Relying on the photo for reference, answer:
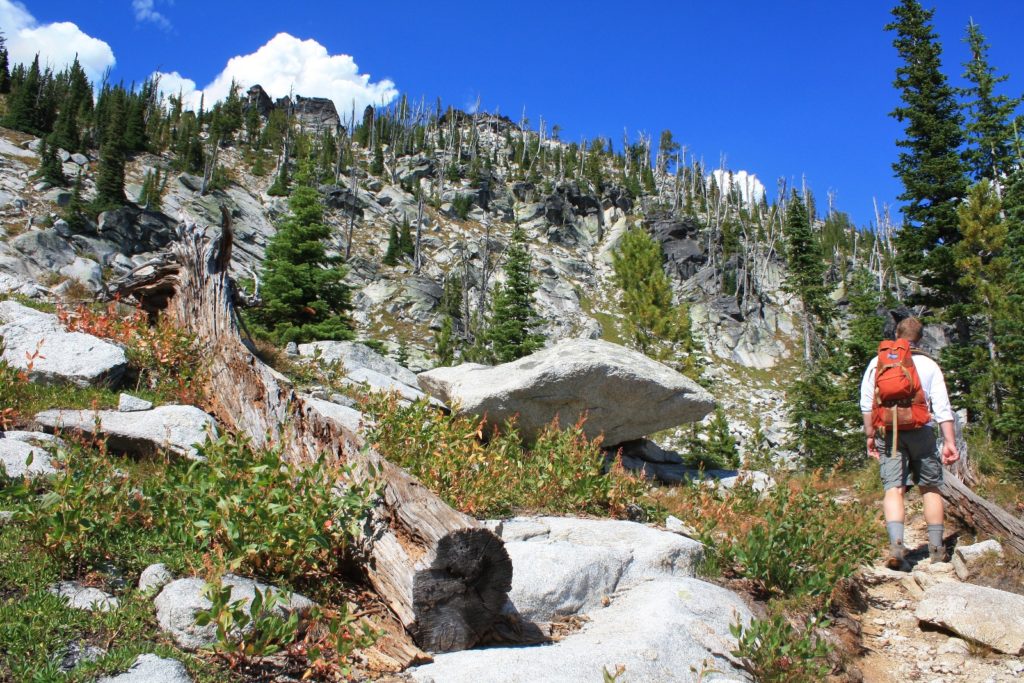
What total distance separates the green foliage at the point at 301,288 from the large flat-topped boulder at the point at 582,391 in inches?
256

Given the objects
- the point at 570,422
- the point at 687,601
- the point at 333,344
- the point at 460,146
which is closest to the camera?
the point at 687,601

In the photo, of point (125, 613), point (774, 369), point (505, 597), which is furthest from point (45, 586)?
point (774, 369)

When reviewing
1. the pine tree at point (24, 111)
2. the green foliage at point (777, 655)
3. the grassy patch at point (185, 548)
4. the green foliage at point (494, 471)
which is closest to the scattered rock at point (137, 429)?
the grassy patch at point (185, 548)

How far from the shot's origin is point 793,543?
17.9 ft

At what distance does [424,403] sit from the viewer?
276 inches

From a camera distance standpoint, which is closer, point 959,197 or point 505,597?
point 505,597

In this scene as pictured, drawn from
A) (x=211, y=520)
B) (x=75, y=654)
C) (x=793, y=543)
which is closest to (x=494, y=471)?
(x=793, y=543)

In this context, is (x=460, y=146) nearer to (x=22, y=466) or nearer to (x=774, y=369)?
(x=774, y=369)

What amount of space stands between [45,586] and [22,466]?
1.92 m

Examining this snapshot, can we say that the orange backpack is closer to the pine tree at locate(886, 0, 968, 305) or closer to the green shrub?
the green shrub

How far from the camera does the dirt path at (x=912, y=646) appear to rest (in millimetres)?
4641

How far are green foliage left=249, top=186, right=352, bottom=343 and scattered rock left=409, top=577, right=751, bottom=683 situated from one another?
43.4 ft

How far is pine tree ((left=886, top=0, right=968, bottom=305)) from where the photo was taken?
2106 cm

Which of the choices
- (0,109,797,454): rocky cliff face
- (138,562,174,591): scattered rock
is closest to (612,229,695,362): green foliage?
(0,109,797,454): rocky cliff face
